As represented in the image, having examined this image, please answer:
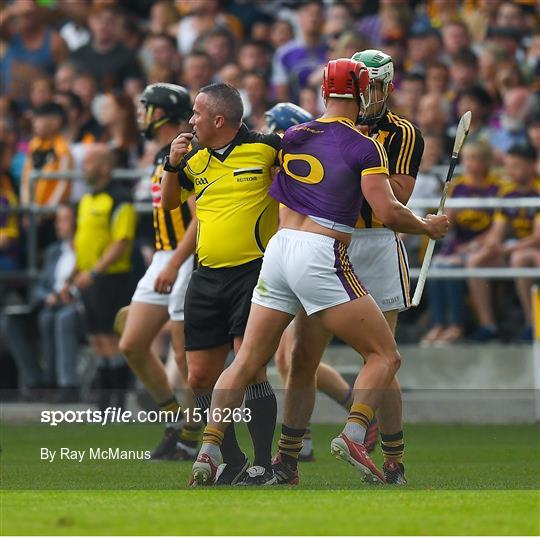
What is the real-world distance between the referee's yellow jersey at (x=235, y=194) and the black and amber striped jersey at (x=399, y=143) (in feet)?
2.09

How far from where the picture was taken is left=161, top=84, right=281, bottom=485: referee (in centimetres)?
952

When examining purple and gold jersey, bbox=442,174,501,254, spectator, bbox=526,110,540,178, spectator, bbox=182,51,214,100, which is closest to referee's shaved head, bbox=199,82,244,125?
purple and gold jersey, bbox=442,174,501,254

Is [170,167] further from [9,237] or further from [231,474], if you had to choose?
[9,237]

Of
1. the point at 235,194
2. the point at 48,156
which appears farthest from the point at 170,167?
the point at 48,156

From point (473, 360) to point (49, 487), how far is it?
291 inches

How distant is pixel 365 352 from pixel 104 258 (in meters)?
6.91

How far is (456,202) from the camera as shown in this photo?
1556cm

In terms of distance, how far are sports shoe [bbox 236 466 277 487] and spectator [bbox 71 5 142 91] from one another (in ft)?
37.0

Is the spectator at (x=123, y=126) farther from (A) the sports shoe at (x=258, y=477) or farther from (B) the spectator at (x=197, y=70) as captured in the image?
(A) the sports shoe at (x=258, y=477)

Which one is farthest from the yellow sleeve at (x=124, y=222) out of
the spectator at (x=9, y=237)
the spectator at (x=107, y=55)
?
the spectator at (x=107, y=55)

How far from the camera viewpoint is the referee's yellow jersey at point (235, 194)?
962cm

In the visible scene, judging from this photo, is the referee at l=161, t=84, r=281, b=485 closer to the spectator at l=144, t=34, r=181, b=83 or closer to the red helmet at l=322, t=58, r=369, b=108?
the red helmet at l=322, t=58, r=369, b=108

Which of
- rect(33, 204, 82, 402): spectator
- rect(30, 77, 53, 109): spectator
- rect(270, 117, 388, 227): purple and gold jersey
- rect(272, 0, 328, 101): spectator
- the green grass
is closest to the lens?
the green grass

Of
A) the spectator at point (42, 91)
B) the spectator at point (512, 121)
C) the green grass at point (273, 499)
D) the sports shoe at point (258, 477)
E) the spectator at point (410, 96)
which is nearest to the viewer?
the green grass at point (273, 499)
